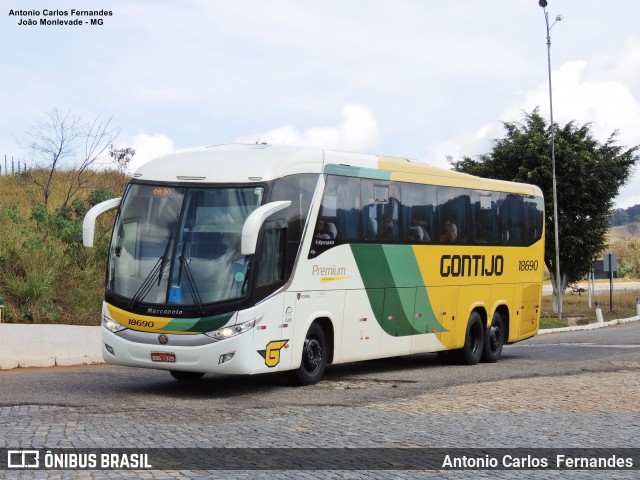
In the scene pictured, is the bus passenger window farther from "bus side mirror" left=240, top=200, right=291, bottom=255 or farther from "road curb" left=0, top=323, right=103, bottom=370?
"road curb" left=0, top=323, right=103, bottom=370

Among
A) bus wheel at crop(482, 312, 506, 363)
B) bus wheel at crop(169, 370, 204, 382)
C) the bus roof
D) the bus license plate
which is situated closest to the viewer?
the bus license plate

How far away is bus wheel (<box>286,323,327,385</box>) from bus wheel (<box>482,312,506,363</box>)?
5.82 m

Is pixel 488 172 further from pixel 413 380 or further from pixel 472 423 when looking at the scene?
pixel 472 423

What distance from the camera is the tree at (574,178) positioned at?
48875 mm

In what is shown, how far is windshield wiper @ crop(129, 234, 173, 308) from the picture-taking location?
48.5 feet

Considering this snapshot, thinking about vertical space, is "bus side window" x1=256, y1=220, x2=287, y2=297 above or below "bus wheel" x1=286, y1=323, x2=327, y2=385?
→ above

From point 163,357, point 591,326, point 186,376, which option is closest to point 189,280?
point 163,357

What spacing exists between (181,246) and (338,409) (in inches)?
130

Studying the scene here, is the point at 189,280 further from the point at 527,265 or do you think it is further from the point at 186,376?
the point at 527,265

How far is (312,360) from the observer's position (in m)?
16.3

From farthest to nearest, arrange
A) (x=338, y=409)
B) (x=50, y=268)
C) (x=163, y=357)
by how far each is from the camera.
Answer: (x=50, y=268)
(x=163, y=357)
(x=338, y=409)

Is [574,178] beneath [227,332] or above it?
above

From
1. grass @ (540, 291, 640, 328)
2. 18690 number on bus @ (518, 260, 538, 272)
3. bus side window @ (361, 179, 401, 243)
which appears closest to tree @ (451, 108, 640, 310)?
grass @ (540, 291, 640, 328)

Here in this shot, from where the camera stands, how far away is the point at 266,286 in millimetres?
14977
